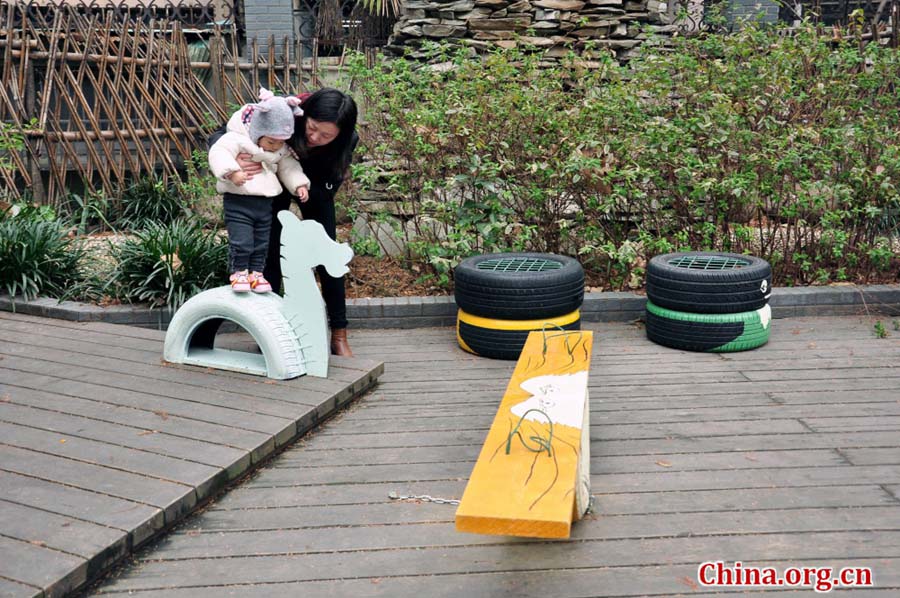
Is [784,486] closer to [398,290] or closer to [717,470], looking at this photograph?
[717,470]

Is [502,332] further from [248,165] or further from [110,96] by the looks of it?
[110,96]

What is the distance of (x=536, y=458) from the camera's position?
8.43ft

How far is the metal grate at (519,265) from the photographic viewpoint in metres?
5.00

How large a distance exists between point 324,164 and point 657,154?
7.58 ft

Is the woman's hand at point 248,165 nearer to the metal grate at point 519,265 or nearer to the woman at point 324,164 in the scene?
the woman at point 324,164

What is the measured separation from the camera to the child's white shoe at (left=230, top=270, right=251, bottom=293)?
4160 millimetres

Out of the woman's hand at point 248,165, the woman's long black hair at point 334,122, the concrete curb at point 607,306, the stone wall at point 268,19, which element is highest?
the stone wall at point 268,19

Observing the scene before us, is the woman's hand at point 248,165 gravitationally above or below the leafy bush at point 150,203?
above

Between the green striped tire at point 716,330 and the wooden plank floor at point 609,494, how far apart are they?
0.16m

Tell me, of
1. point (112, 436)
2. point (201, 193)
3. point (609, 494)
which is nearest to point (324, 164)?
point (112, 436)

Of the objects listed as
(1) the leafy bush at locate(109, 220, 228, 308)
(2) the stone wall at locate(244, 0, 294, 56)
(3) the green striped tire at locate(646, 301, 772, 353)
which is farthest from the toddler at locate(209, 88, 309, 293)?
(2) the stone wall at locate(244, 0, 294, 56)

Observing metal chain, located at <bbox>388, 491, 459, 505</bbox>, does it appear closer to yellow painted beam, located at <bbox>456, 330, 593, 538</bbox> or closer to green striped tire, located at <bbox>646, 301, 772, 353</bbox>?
yellow painted beam, located at <bbox>456, 330, 593, 538</bbox>

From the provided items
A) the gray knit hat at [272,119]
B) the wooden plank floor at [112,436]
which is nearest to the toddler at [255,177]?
the gray knit hat at [272,119]

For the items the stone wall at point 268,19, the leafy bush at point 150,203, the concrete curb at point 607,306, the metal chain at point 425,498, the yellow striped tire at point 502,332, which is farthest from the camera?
the stone wall at point 268,19
